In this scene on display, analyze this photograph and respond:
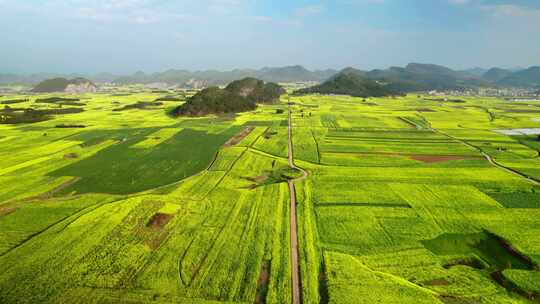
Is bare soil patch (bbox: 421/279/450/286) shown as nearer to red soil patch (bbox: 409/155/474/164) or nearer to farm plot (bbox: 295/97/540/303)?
farm plot (bbox: 295/97/540/303)

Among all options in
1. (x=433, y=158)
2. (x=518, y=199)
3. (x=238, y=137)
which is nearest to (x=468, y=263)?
(x=518, y=199)

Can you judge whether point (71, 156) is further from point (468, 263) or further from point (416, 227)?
point (468, 263)

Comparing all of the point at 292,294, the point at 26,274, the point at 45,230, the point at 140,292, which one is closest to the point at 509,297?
the point at 292,294

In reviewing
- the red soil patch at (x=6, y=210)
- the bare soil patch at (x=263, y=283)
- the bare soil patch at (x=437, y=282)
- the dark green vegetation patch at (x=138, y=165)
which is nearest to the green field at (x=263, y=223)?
the bare soil patch at (x=263, y=283)

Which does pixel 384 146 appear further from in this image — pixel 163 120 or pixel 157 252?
pixel 163 120

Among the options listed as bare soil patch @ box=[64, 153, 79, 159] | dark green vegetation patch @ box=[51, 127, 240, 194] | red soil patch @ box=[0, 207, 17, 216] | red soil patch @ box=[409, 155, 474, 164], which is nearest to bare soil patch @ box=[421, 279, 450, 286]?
dark green vegetation patch @ box=[51, 127, 240, 194]

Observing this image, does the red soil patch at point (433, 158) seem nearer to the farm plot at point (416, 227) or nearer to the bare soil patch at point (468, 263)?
the farm plot at point (416, 227)
